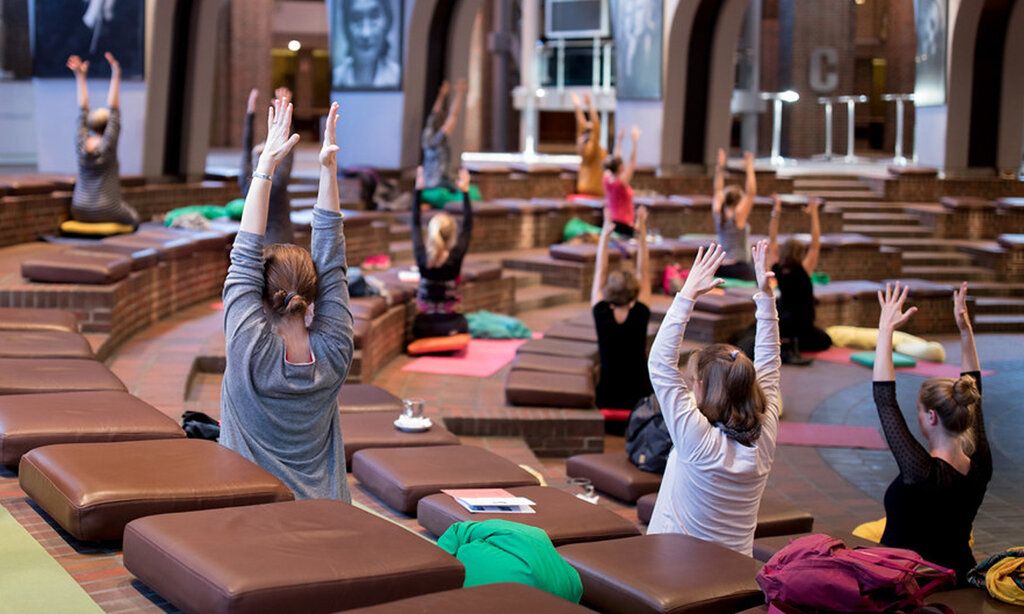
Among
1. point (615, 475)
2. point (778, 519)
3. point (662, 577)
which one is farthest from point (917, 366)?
point (662, 577)

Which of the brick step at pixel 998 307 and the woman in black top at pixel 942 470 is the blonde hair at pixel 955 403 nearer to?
the woman in black top at pixel 942 470

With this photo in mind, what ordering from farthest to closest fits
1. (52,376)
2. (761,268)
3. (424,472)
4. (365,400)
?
1. (365,400)
2. (52,376)
3. (424,472)
4. (761,268)

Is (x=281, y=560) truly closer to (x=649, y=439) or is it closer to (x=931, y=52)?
(x=649, y=439)

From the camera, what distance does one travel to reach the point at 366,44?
620 inches

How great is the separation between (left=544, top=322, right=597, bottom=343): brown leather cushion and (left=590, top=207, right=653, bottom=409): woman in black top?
114 cm

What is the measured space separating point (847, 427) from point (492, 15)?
18.3 metres

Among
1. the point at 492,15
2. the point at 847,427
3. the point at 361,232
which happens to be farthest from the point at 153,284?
the point at 492,15

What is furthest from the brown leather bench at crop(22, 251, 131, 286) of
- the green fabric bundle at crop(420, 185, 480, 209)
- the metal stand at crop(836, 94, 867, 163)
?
the metal stand at crop(836, 94, 867, 163)

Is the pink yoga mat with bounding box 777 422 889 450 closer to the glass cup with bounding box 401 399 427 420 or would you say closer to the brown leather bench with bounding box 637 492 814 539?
the brown leather bench with bounding box 637 492 814 539

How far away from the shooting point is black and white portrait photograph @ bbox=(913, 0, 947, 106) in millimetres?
17766

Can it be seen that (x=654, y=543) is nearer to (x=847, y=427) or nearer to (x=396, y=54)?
(x=847, y=427)

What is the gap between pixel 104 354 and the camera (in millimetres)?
7348

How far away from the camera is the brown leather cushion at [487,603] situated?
104 inches

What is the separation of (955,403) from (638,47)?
14007mm
